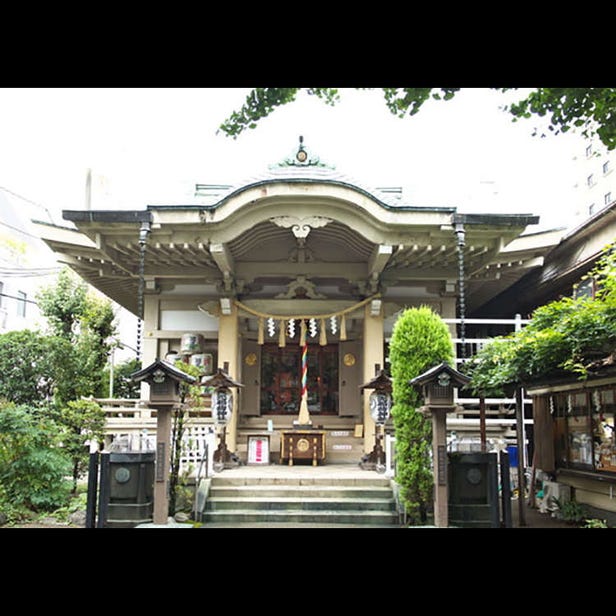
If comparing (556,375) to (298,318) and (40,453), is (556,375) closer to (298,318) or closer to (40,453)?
(298,318)

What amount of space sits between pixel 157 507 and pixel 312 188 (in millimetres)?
6552

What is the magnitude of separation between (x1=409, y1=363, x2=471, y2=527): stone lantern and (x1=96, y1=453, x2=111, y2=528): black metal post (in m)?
4.31

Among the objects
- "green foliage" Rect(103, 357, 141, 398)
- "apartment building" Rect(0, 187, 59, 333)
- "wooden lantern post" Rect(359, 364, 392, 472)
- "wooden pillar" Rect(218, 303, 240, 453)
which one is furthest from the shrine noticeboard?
"apartment building" Rect(0, 187, 59, 333)

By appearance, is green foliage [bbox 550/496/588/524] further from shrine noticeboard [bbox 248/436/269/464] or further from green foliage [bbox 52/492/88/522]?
green foliage [bbox 52/492/88/522]

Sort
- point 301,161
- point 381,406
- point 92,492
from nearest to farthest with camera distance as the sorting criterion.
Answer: point 92,492, point 381,406, point 301,161

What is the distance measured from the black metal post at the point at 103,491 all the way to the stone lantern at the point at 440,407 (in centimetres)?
431

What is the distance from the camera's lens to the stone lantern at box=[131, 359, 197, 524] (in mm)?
8516

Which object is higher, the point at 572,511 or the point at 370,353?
the point at 370,353

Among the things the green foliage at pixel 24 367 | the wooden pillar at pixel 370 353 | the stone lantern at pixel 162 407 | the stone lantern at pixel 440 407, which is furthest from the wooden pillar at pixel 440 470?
the green foliage at pixel 24 367

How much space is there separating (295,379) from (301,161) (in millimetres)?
5204

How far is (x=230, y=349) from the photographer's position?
549 inches

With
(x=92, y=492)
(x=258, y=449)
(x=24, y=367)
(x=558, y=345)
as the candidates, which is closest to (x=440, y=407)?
(x=558, y=345)

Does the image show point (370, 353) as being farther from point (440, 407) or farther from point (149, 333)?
point (440, 407)

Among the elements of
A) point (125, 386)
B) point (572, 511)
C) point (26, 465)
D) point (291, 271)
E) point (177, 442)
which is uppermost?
point (291, 271)
